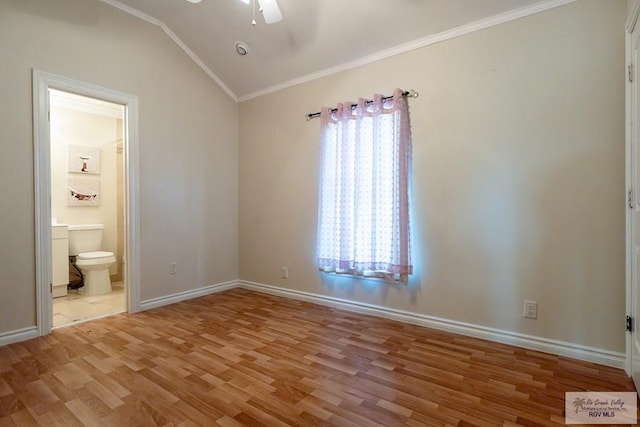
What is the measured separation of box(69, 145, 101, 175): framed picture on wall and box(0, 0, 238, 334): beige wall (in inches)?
71.5

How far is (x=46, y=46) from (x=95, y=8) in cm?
57

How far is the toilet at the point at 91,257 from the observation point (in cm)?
387

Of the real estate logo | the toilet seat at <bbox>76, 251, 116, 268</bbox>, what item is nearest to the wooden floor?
the real estate logo

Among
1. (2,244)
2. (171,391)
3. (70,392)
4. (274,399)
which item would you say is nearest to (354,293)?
(274,399)

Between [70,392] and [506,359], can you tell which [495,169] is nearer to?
[506,359]

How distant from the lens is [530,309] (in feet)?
7.80

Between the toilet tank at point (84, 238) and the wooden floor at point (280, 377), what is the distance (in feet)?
5.62

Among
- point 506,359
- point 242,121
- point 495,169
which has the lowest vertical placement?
point 506,359

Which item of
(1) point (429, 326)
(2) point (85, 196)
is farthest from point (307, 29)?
(2) point (85, 196)

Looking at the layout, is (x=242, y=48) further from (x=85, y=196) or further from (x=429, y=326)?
(x=429, y=326)

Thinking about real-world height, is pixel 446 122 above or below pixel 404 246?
above

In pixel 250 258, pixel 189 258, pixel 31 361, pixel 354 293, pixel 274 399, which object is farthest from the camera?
pixel 250 258

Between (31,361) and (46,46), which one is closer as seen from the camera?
(31,361)

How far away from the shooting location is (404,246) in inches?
111
